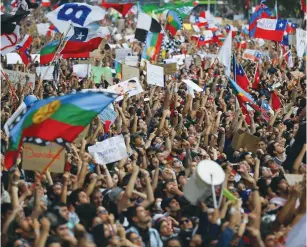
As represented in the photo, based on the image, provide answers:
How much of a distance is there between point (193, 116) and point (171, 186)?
5504mm

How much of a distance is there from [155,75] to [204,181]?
812 cm

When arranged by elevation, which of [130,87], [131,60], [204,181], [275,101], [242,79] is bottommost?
[131,60]

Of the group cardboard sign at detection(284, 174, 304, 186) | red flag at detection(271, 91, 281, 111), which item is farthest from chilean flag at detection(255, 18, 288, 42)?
cardboard sign at detection(284, 174, 304, 186)

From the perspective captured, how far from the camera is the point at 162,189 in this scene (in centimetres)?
930

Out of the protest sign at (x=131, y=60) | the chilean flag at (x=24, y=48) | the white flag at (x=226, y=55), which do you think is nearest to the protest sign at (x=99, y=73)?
the chilean flag at (x=24, y=48)

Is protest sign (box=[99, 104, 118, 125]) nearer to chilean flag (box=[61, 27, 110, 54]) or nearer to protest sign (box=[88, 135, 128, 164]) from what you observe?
protest sign (box=[88, 135, 128, 164])

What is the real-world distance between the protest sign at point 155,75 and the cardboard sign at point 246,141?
356 cm

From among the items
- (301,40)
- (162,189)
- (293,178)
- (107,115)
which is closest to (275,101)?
(301,40)

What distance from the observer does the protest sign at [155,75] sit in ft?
51.8

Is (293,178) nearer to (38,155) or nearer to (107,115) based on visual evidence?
(38,155)

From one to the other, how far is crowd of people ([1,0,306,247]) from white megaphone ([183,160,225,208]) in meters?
0.16

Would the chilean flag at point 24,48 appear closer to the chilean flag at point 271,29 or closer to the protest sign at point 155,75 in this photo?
the protest sign at point 155,75

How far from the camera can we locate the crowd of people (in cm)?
783

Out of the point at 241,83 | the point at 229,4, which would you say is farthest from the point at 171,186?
the point at 229,4
